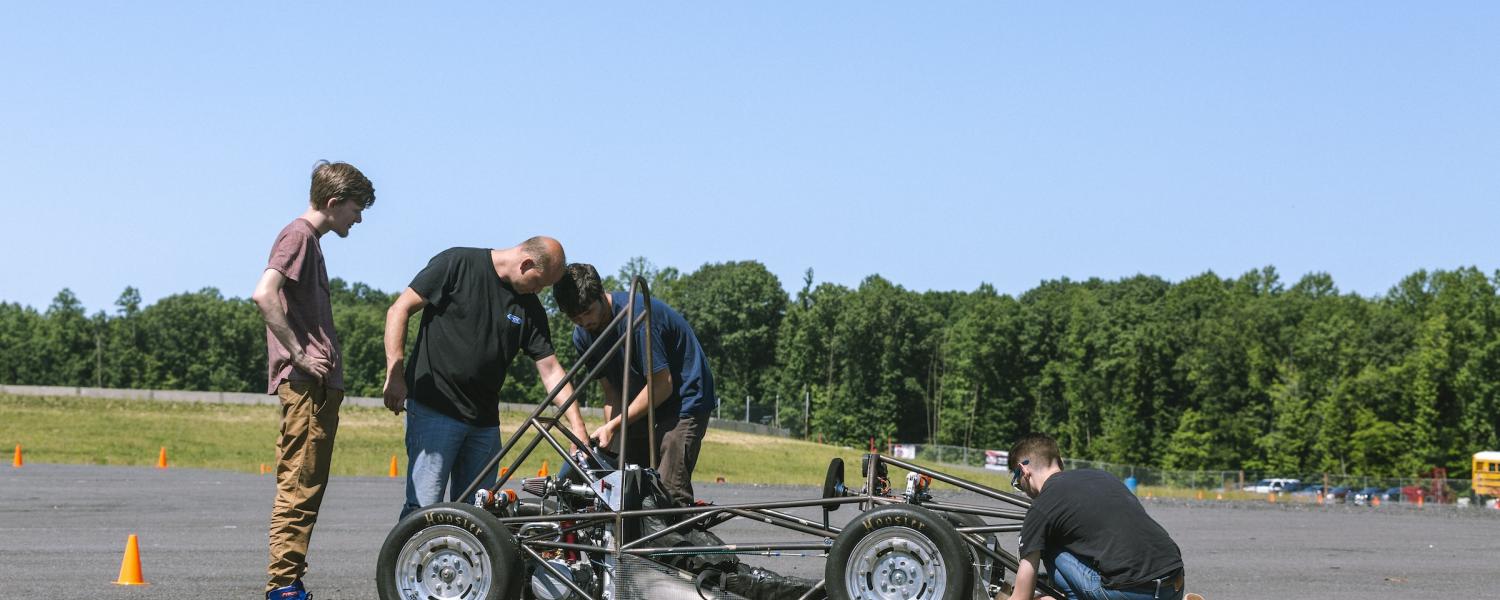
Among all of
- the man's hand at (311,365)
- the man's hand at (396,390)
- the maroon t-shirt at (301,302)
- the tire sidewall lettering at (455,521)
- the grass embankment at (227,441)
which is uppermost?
the maroon t-shirt at (301,302)

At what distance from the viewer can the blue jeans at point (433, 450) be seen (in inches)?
257

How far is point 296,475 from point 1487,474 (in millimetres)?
58457

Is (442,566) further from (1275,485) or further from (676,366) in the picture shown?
(1275,485)

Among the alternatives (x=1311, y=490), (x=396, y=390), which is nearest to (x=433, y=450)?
(x=396, y=390)

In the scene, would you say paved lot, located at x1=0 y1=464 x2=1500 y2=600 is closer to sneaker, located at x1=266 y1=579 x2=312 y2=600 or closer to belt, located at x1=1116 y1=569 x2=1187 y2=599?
belt, located at x1=1116 y1=569 x2=1187 y2=599

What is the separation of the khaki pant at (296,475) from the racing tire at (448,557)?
17.0 inches

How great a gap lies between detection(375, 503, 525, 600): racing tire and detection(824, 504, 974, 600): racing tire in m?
1.32

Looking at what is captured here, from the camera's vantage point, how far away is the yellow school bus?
2089 inches

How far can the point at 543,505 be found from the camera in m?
6.46

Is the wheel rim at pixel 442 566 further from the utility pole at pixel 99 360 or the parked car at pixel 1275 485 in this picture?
the utility pole at pixel 99 360

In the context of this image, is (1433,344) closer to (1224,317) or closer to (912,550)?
(1224,317)

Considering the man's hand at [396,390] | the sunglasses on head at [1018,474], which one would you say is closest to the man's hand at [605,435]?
the man's hand at [396,390]

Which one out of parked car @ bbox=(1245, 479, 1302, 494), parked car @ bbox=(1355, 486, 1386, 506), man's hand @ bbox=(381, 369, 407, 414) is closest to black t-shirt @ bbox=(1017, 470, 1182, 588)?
man's hand @ bbox=(381, 369, 407, 414)

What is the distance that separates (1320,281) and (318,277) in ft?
452
